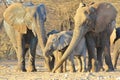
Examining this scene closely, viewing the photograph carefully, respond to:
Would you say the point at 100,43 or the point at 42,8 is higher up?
the point at 42,8

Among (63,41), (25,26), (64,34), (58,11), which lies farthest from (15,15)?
(58,11)

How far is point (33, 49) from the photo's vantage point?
10.5m

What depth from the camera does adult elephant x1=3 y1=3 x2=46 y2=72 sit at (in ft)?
32.2

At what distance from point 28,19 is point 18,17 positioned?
526 millimetres

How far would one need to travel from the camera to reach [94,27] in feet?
30.9

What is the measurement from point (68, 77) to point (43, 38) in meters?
1.67

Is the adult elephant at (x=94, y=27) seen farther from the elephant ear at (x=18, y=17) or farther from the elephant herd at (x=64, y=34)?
the elephant ear at (x=18, y=17)

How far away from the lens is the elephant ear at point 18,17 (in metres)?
10.1

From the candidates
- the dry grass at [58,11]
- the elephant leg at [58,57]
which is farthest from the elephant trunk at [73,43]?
the dry grass at [58,11]

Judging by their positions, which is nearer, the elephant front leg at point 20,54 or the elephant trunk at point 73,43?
the elephant trunk at point 73,43

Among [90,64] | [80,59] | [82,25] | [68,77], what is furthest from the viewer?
[80,59]

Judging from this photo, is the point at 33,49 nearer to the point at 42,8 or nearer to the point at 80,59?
the point at 42,8

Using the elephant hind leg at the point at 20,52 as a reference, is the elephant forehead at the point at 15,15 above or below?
above

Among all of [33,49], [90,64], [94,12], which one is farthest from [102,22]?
[33,49]
